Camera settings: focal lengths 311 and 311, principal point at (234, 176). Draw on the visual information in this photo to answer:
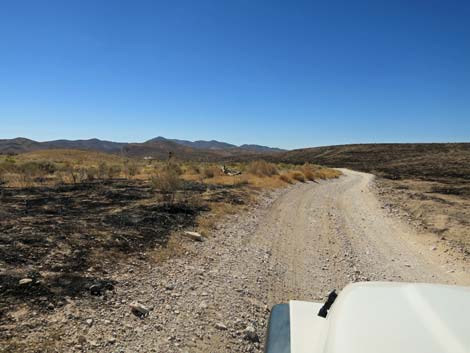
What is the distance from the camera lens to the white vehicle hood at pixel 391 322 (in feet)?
4.79

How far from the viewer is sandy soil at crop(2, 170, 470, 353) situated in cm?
381

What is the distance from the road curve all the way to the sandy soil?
0.02 m

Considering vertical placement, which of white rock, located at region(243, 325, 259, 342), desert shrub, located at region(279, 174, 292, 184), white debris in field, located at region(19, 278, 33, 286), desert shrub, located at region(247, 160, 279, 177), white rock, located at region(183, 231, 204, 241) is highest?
desert shrub, located at region(247, 160, 279, 177)

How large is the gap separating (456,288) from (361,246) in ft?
22.0

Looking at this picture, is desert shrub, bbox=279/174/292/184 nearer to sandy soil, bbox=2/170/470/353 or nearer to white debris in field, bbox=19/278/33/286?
sandy soil, bbox=2/170/470/353

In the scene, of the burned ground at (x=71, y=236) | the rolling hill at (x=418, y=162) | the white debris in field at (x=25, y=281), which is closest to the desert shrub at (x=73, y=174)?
the burned ground at (x=71, y=236)

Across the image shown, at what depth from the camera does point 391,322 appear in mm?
1651

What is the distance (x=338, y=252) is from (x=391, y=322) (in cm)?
645

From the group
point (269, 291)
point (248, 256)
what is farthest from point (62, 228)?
point (269, 291)

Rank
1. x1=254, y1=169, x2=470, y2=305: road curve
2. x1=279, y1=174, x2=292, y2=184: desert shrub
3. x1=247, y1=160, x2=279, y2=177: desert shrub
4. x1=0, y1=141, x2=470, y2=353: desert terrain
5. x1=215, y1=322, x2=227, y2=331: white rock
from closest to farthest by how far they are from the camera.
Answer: x1=0, y1=141, x2=470, y2=353: desert terrain, x1=215, y1=322, x2=227, y2=331: white rock, x1=254, y1=169, x2=470, y2=305: road curve, x1=279, y1=174, x2=292, y2=184: desert shrub, x1=247, y1=160, x2=279, y2=177: desert shrub

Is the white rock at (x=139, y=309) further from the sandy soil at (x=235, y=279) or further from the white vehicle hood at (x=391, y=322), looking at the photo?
the white vehicle hood at (x=391, y=322)

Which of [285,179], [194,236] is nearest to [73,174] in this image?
[194,236]

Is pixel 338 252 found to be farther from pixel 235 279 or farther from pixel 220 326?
pixel 220 326

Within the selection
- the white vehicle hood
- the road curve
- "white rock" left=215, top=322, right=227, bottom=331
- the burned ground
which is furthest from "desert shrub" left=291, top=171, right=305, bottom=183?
the white vehicle hood
